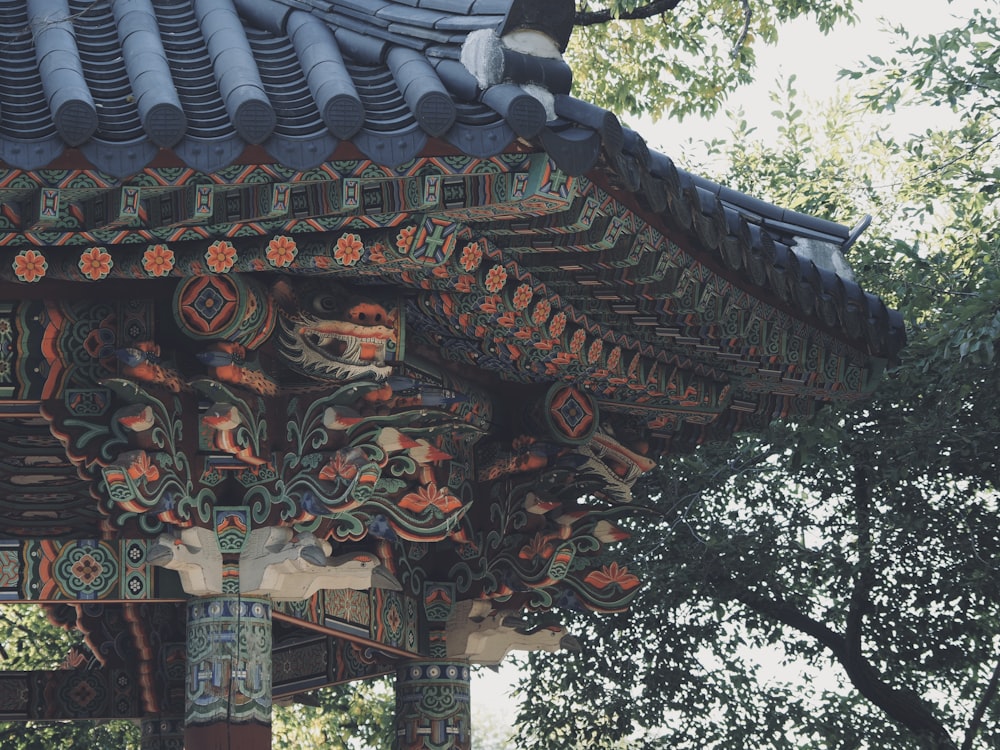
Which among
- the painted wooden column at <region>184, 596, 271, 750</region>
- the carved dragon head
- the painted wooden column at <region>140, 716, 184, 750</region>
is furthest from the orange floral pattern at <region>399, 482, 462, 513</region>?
the painted wooden column at <region>140, 716, 184, 750</region>

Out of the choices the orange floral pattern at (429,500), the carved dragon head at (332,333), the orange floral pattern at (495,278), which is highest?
the orange floral pattern at (495,278)

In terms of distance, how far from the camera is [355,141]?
4.68 metres

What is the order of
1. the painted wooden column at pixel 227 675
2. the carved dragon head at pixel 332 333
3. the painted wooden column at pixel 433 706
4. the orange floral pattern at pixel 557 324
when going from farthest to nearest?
the painted wooden column at pixel 433 706 < the orange floral pattern at pixel 557 324 < the carved dragon head at pixel 332 333 < the painted wooden column at pixel 227 675

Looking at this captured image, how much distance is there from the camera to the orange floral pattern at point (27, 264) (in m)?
5.27

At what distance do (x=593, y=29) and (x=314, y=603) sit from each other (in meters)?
7.39

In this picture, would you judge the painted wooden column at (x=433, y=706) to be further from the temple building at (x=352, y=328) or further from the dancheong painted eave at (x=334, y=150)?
the dancheong painted eave at (x=334, y=150)

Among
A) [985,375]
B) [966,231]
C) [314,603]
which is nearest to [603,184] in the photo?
[314,603]

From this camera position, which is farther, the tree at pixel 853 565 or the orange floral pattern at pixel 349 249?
the tree at pixel 853 565

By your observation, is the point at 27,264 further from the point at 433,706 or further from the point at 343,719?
the point at 343,719

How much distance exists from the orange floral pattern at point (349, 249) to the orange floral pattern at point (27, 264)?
3.11 feet

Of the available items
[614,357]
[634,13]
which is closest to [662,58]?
[634,13]

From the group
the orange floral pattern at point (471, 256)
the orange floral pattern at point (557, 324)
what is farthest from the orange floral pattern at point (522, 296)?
the orange floral pattern at point (471, 256)

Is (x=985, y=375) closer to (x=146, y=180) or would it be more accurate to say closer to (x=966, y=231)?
(x=966, y=231)

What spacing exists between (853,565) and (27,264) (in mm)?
5509
